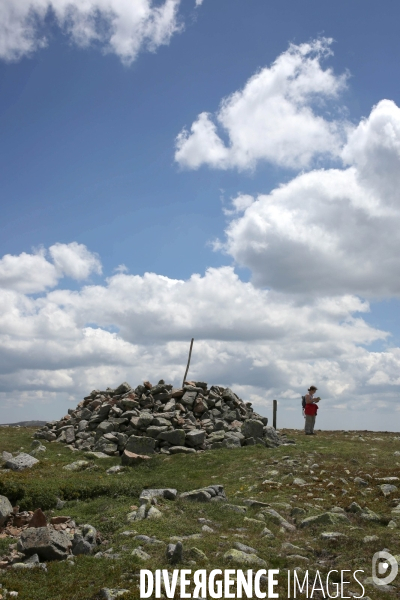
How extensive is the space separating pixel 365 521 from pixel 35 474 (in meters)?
11.9

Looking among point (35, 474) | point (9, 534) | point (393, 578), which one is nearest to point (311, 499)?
point (393, 578)

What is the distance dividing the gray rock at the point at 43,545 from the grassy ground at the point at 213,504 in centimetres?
47

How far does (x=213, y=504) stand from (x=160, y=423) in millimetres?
13170

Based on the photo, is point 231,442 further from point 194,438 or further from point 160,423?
point 160,423

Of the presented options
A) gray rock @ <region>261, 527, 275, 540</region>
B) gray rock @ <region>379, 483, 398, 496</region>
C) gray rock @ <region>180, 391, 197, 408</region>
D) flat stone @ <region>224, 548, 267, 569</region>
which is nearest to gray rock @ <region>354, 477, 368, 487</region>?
gray rock @ <region>379, 483, 398, 496</region>

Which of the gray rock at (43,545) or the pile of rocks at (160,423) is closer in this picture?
the gray rock at (43,545)

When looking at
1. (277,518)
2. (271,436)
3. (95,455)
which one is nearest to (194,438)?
(271,436)

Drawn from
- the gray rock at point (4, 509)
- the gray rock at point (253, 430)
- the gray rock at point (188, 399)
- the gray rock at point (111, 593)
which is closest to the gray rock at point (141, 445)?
the gray rock at point (253, 430)

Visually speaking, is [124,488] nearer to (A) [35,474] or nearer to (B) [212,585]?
(A) [35,474]

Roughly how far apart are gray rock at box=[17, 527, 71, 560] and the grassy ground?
466 millimetres

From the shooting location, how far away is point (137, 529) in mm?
11664

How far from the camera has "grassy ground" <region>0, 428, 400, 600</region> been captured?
9.49 m

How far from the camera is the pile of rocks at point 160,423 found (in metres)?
25.9

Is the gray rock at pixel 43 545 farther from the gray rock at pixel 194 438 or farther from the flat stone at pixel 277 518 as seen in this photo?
the gray rock at pixel 194 438
